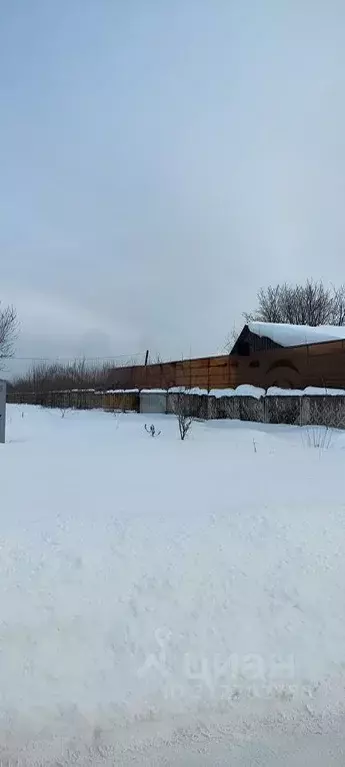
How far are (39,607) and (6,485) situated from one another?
2729mm

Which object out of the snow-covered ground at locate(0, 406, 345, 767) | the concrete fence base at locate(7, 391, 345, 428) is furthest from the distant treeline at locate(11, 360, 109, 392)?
the snow-covered ground at locate(0, 406, 345, 767)

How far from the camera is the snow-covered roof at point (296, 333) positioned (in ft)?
60.5

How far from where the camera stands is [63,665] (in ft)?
7.64

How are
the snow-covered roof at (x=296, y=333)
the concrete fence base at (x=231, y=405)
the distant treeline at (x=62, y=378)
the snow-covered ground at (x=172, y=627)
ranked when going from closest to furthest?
1. the snow-covered ground at (x=172, y=627)
2. the concrete fence base at (x=231, y=405)
3. the snow-covered roof at (x=296, y=333)
4. the distant treeline at (x=62, y=378)

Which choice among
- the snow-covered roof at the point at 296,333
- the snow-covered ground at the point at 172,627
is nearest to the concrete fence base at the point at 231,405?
the snow-covered roof at the point at 296,333

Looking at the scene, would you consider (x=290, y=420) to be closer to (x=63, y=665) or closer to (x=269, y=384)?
(x=269, y=384)

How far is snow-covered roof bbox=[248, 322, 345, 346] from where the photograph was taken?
18.4m

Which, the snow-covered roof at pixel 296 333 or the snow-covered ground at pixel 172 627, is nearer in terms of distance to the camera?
the snow-covered ground at pixel 172 627

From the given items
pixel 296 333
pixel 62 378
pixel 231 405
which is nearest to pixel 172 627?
pixel 231 405

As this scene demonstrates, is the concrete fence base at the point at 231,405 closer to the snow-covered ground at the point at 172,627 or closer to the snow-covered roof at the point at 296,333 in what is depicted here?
the snow-covered roof at the point at 296,333

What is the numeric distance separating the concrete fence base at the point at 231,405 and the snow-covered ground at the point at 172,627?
736cm

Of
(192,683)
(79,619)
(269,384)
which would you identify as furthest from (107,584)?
(269,384)

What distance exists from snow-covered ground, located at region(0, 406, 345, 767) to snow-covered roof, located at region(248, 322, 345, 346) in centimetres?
1445

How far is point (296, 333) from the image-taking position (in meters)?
19.2
